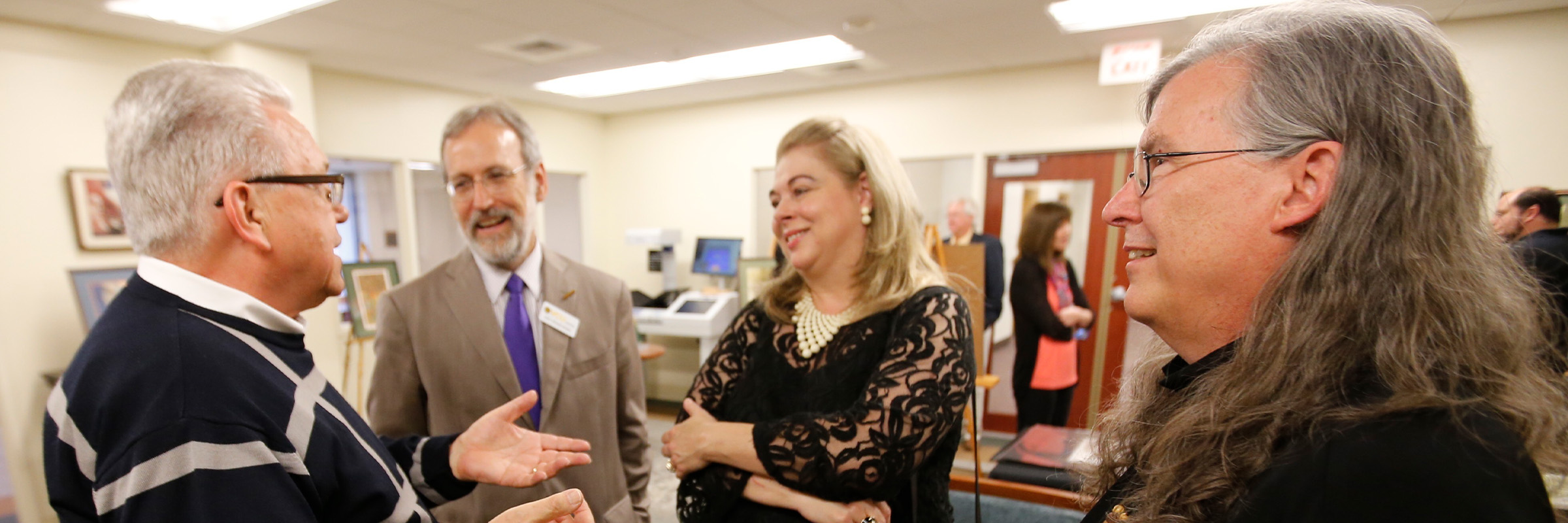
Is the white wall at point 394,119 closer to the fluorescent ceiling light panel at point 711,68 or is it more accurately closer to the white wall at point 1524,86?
the fluorescent ceiling light panel at point 711,68

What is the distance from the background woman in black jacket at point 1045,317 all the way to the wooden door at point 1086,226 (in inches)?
29.3

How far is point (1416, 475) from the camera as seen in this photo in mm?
516

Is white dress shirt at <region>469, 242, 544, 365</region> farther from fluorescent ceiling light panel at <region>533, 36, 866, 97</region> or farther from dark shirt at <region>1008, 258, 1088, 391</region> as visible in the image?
dark shirt at <region>1008, 258, 1088, 391</region>

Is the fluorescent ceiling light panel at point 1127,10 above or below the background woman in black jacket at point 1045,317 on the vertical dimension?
above

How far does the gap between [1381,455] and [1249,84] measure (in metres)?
0.40

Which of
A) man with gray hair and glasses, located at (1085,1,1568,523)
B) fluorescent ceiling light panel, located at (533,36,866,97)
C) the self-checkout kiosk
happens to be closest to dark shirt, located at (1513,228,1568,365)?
man with gray hair and glasses, located at (1085,1,1568,523)

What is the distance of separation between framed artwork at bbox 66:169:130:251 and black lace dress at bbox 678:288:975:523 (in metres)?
4.13

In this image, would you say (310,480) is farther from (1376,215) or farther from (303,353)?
(1376,215)

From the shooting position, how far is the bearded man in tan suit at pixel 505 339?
156 cm

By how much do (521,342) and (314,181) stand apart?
73 cm

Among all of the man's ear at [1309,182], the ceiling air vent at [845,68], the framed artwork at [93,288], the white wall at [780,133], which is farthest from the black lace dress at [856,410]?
the framed artwork at [93,288]

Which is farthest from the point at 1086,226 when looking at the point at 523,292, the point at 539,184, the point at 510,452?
the point at 510,452

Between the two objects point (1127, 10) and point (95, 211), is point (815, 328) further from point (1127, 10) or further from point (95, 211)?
point (95, 211)

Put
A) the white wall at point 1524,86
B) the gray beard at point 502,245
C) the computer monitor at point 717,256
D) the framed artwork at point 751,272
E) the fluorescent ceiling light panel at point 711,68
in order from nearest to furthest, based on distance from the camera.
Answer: the gray beard at point 502,245
the white wall at point 1524,86
the fluorescent ceiling light panel at point 711,68
the framed artwork at point 751,272
the computer monitor at point 717,256
